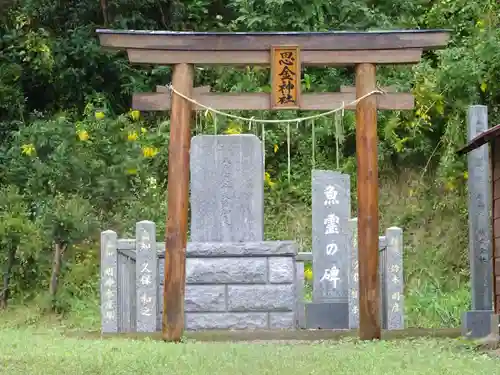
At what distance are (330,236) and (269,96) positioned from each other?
3341 mm

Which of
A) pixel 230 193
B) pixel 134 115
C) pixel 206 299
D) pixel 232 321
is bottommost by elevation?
pixel 232 321

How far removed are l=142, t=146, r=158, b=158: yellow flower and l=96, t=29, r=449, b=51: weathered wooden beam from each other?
727cm

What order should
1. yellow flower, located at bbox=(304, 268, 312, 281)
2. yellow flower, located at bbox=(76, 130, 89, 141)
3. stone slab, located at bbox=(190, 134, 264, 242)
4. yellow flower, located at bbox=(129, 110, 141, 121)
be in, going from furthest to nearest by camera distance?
yellow flower, located at bbox=(129, 110, 141, 121) → yellow flower, located at bbox=(76, 130, 89, 141) → yellow flower, located at bbox=(304, 268, 312, 281) → stone slab, located at bbox=(190, 134, 264, 242)

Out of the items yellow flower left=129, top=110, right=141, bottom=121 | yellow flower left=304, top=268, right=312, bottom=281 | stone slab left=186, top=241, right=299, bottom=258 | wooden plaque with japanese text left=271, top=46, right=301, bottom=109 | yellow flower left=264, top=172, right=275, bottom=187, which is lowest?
yellow flower left=304, top=268, right=312, bottom=281

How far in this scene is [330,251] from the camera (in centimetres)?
1434

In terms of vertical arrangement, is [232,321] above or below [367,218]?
below

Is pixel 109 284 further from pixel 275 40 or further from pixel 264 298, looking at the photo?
pixel 275 40

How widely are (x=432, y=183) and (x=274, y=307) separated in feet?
20.2

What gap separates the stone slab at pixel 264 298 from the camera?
13875 millimetres

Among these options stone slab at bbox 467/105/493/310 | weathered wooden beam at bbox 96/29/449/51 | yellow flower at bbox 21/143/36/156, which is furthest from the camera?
yellow flower at bbox 21/143/36/156

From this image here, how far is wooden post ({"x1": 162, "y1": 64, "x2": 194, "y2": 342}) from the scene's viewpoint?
1153 cm

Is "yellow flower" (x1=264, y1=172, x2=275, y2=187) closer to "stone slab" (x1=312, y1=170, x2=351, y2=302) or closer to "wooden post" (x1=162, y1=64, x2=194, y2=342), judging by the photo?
"stone slab" (x1=312, y1=170, x2=351, y2=302)

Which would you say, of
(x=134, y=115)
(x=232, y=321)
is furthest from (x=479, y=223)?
(x=134, y=115)

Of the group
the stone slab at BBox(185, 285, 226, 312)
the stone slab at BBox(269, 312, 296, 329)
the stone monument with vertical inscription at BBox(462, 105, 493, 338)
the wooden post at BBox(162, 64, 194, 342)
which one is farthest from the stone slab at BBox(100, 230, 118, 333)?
the stone monument with vertical inscription at BBox(462, 105, 493, 338)
